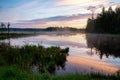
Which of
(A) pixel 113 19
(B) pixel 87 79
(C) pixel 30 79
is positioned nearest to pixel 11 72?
(C) pixel 30 79

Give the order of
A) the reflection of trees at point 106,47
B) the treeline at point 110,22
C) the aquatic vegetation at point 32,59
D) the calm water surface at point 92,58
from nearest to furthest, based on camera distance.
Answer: the aquatic vegetation at point 32,59
the calm water surface at point 92,58
the reflection of trees at point 106,47
the treeline at point 110,22

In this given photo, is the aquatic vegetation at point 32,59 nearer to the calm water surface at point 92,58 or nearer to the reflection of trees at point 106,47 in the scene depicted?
the calm water surface at point 92,58

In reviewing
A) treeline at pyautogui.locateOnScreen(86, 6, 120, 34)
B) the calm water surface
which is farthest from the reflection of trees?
treeline at pyautogui.locateOnScreen(86, 6, 120, 34)

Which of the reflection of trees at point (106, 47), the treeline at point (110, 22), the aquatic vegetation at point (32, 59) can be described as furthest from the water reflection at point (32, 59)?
the treeline at point (110, 22)

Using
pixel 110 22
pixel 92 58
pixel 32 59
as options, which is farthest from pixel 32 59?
pixel 110 22

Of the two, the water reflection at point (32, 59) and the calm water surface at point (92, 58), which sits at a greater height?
the water reflection at point (32, 59)

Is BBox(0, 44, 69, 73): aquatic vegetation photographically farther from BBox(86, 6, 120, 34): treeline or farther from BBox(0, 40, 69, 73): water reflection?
BBox(86, 6, 120, 34): treeline

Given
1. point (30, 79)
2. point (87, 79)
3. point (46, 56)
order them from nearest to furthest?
point (30, 79)
point (87, 79)
point (46, 56)

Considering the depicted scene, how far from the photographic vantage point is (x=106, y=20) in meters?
134

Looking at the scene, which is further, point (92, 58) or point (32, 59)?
point (92, 58)

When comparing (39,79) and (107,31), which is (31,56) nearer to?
(39,79)

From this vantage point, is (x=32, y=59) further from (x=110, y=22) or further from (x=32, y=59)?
(x=110, y=22)

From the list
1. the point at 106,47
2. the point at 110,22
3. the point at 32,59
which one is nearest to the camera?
the point at 32,59

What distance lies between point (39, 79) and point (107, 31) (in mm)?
125340
